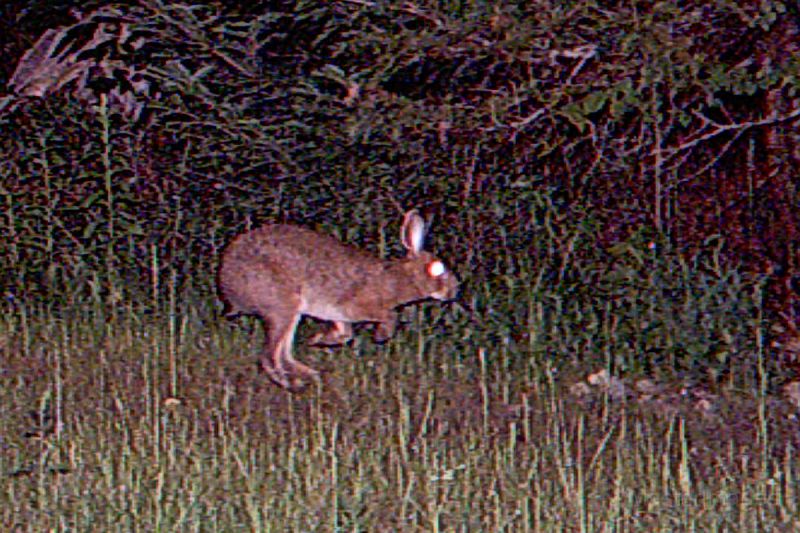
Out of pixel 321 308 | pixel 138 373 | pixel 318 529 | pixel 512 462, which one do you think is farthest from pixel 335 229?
pixel 318 529

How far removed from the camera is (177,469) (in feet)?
23.2

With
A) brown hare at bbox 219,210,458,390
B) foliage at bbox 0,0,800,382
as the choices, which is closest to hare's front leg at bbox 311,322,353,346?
brown hare at bbox 219,210,458,390

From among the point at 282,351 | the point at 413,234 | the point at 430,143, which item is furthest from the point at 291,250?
the point at 430,143

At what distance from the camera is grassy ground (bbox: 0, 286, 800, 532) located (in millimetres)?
6609

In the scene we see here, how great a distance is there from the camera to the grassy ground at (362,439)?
6609 mm

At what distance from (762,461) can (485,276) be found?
8.99 ft

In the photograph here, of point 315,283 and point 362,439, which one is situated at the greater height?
point 315,283

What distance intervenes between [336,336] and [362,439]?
1.71 meters

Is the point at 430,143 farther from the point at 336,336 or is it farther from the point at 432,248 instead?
the point at 336,336

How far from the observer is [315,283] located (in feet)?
29.9

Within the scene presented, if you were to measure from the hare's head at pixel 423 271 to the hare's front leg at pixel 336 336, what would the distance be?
41cm

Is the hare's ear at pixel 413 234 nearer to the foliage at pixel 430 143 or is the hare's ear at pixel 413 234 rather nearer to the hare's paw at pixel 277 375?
the foliage at pixel 430 143

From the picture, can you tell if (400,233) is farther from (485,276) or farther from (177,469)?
(177,469)

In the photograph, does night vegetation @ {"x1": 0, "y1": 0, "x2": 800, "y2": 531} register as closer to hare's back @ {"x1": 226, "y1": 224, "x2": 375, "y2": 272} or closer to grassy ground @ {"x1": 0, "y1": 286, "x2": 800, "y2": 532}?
grassy ground @ {"x1": 0, "y1": 286, "x2": 800, "y2": 532}
